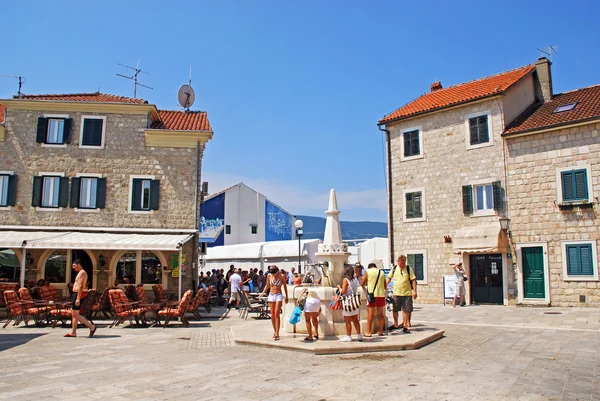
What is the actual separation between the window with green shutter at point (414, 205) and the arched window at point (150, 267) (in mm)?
11799

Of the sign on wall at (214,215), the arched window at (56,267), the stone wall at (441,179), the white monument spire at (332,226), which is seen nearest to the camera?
the white monument spire at (332,226)

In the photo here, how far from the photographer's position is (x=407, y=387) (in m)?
6.45

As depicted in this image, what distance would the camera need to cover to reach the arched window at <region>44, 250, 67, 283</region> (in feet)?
61.2

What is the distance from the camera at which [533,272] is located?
63.7 ft

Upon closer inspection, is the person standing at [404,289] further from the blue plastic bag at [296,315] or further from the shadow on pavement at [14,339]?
the shadow on pavement at [14,339]

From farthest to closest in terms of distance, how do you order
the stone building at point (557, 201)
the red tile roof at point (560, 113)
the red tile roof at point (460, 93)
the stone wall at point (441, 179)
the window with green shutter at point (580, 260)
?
1. the red tile roof at point (460, 93)
2. the stone wall at point (441, 179)
3. the red tile roof at point (560, 113)
4. the stone building at point (557, 201)
5. the window with green shutter at point (580, 260)

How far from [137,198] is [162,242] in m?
4.00

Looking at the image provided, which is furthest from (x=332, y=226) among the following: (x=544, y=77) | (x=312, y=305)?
(x=544, y=77)

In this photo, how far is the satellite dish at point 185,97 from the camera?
76.7 feet

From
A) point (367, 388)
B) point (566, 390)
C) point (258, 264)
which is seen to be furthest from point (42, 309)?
point (258, 264)

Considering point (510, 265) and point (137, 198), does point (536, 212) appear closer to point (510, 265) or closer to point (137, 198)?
point (510, 265)

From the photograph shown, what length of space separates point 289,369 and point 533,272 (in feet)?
49.4

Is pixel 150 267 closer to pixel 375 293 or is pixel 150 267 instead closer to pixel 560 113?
pixel 375 293

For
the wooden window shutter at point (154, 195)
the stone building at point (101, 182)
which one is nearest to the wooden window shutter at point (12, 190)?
the stone building at point (101, 182)
